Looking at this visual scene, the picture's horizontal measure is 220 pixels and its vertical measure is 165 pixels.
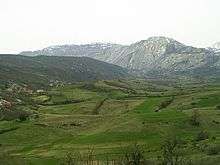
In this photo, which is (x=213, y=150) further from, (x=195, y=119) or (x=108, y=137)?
(x=195, y=119)

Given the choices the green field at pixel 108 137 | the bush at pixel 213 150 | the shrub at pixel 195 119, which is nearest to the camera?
the bush at pixel 213 150

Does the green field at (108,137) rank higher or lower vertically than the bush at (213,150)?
lower

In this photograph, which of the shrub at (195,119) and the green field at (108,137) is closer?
the green field at (108,137)

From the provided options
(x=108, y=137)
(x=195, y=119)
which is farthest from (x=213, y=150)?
(x=195, y=119)

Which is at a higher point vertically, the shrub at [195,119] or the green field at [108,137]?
the shrub at [195,119]

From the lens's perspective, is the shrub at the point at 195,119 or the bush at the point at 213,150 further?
the shrub at the point at 195,119

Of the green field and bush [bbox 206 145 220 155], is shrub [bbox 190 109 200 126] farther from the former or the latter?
bush [bbox 206 145 220 155]

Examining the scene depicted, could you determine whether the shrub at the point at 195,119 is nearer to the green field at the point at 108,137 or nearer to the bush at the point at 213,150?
the green field at the point at 108,137

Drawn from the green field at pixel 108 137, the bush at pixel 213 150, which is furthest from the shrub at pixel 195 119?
the bush at pixel 213 150

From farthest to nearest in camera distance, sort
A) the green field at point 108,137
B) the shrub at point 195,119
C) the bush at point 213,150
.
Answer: the shrub at point 195,119 → the green field at point 108,137 → the bush at point 213,150

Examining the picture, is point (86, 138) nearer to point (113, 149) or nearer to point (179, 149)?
point (113, 149)

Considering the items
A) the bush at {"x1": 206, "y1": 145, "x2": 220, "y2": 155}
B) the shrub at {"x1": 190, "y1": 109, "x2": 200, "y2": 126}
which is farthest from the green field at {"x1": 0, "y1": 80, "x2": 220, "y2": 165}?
the shrub at {"x1": 190, "y1": 109, "x2": 200, "y2": 126}

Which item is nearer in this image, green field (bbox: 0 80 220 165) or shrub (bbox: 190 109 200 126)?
green field (bbox: 0 80 220 165)

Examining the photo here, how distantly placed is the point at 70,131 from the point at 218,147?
289 ft
